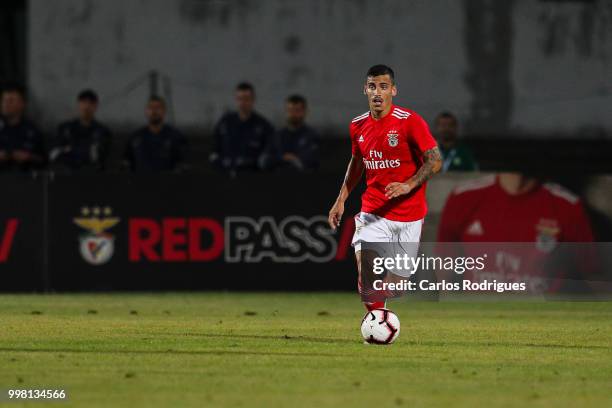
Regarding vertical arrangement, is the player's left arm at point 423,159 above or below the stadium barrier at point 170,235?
above

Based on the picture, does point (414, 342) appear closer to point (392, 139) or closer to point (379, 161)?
point (379, 161)

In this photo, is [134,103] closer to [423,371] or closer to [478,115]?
[478,115]

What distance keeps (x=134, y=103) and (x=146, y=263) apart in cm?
835

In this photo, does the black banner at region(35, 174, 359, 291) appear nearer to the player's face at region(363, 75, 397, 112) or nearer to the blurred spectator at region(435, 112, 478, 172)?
the blurred spectator at region(435, 112, 478, 172)

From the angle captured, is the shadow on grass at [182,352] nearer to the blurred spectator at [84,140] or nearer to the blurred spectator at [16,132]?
the blurred spectator at [84,140]

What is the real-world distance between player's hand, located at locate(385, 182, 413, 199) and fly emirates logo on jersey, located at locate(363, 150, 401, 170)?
0.45 metres

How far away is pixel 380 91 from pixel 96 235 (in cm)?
691

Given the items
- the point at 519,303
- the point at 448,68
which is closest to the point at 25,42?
the point at 448,68

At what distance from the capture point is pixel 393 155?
1189 cm

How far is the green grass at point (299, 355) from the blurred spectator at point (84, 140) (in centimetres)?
305

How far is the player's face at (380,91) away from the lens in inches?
463

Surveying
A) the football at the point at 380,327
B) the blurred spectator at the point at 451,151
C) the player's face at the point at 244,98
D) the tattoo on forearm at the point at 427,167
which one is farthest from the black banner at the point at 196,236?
the football at the point at 380,327

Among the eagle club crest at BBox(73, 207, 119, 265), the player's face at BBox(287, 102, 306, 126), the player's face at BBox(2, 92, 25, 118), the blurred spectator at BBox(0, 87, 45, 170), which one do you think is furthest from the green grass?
the player's face at BBox(2, 92, 25, 118)

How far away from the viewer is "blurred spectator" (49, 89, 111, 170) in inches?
746
